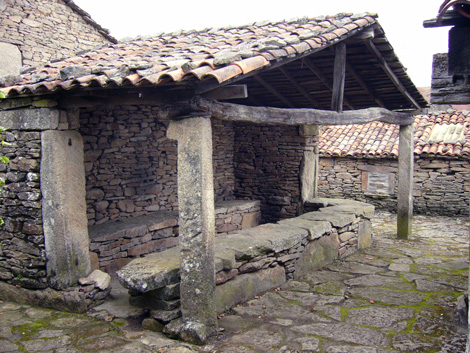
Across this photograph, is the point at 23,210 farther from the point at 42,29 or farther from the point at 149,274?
the point at 42,29

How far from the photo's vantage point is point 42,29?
826 cm

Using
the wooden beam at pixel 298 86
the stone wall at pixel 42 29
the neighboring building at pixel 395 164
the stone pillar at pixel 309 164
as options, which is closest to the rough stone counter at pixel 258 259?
the stone pillar at pixel 309 164

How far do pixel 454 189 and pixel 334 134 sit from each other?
400 centimetres

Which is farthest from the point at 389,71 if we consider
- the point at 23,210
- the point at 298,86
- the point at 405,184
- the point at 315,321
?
the point at 23,210

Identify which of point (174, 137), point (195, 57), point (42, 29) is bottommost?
point (174, 137)

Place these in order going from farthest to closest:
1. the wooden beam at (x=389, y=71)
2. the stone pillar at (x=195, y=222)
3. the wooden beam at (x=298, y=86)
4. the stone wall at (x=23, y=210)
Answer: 1. the wooden beam at (x=298, y=86)
2. the wooden beam at (x=389, y=71)
3. the stone wall at (x=23, y=210)
4. the stone pillar at (x=195, y=222)

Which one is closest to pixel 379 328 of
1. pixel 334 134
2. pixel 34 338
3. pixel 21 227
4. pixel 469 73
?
pixel 469 73

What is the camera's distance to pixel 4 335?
13.8 feet

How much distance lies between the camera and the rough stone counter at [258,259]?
4.21m

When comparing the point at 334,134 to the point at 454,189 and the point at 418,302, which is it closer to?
the point at 454,189

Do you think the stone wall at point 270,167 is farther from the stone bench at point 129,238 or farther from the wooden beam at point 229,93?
the wooden beam at point 229,93

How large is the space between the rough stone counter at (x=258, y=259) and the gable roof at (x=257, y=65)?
1.85 metres

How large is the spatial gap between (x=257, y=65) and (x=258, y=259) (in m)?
2.42

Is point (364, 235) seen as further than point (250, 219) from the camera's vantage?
No
